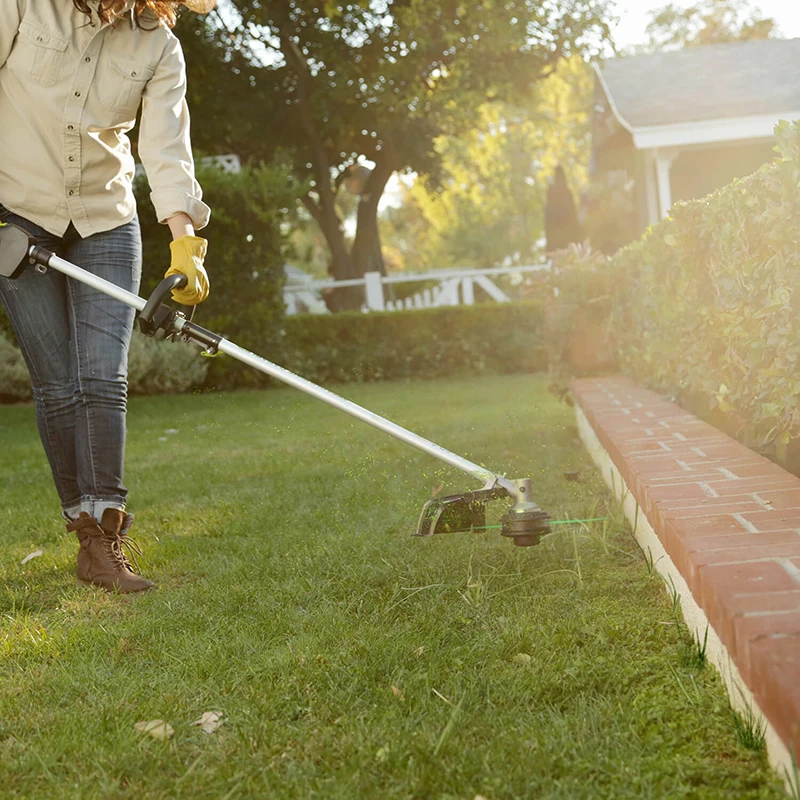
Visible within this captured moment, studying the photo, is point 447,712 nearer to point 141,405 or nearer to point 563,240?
point 141,405

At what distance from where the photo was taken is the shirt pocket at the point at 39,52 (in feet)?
9.60

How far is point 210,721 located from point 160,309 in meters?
1.24

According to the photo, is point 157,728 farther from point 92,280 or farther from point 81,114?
point 81,114

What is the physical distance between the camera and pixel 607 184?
15.0 meters

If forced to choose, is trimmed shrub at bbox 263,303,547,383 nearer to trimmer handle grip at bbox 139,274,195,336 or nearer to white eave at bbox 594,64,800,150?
white eave at bbox 594,64,800,150

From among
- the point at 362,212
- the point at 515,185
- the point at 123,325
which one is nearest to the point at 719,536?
the point at 123,325

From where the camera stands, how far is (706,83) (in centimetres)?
1278

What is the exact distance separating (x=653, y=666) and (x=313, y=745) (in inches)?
28.9

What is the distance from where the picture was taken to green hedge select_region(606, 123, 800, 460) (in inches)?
104

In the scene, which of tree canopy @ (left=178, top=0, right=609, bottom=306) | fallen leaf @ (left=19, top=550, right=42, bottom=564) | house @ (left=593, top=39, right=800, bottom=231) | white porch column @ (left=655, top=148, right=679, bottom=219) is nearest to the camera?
fallen leaf @ (left=19, top=550, right=42, bottom=564)

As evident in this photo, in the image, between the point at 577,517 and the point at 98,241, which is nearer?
the point at 98,241

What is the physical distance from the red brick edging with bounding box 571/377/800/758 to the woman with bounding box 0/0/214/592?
143 centimetres

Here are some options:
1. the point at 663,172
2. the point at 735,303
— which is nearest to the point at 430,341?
the point at 663,172

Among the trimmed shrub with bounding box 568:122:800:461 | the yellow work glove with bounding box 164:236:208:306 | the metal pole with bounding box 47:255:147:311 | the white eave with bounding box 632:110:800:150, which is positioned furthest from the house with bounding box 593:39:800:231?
the metal pole with bounding box 47:255:147:311
